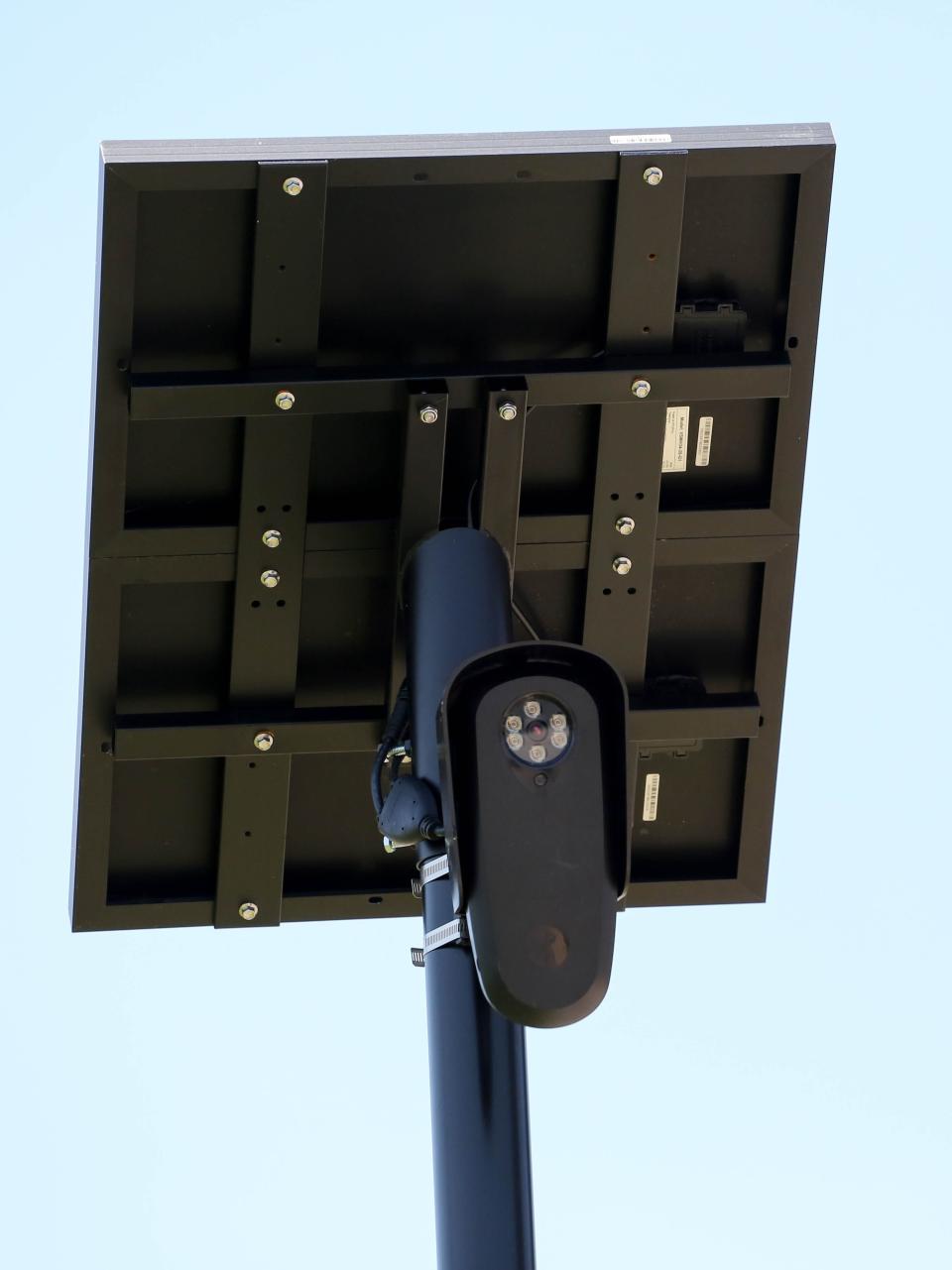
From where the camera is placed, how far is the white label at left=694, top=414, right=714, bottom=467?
313 inches

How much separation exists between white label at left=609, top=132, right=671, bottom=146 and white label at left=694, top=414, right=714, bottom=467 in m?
0.97

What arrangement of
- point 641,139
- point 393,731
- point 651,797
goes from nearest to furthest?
point 641,139, point 393,731, point 651,797

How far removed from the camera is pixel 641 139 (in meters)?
7.44

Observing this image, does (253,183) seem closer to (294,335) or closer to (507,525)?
(294,335)

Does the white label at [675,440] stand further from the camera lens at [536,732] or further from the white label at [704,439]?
the camera lens at [536,732]

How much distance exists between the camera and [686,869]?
8.83 m

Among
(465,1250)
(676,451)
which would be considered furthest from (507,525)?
(465,1250)

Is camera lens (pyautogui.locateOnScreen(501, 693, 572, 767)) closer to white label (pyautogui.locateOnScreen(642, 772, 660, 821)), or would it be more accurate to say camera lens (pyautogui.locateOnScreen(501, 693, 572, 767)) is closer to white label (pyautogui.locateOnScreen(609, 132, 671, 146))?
white label (pyautogui.locateOnScreen(609, 132, 671, 146))

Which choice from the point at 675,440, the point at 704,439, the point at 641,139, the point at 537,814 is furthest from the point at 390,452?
the point at 537,814

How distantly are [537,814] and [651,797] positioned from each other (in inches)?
91.3

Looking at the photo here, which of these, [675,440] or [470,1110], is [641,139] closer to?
[675,440]

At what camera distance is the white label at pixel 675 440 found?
791 cm

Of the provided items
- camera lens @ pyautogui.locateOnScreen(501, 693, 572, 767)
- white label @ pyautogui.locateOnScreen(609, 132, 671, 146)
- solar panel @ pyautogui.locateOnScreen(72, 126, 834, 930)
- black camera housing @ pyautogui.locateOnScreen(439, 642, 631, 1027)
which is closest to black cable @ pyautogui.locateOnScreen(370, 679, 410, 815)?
solar panel @ pyautogui.locateOnScreen(72, 126, 834, 930)

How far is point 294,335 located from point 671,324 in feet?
3.98
